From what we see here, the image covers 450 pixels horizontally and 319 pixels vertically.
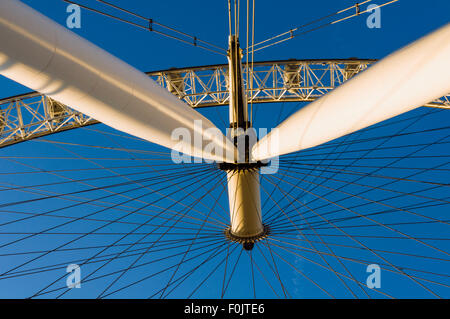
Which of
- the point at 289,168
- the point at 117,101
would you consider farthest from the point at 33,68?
the point at 289,168

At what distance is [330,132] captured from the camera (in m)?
3.38

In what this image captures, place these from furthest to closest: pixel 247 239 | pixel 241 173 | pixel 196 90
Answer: pixel 196 90
pixel 247 239
pixel 241 173

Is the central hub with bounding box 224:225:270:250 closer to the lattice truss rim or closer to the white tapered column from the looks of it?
the white tapered column

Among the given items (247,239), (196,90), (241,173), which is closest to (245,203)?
(241,173)

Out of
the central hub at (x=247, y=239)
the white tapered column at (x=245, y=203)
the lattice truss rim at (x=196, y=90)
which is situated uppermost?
the lattice truss rim at (x=196, y=90)

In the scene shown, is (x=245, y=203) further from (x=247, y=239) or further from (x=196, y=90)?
(x=196, y=90)

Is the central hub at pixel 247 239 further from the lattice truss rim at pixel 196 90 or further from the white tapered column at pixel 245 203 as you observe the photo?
the lattice truss rim at pixel 196 90

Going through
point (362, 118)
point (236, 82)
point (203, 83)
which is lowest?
point (362, 118)

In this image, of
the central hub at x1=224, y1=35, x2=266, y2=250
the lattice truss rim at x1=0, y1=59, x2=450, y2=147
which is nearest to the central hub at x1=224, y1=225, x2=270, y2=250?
the central hub at x1=224, y1=35, x2=266, y2=250

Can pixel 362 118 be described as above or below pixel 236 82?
below

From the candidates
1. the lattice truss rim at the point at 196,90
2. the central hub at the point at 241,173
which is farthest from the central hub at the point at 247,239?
the lattice truss rim at the point at 196,90
